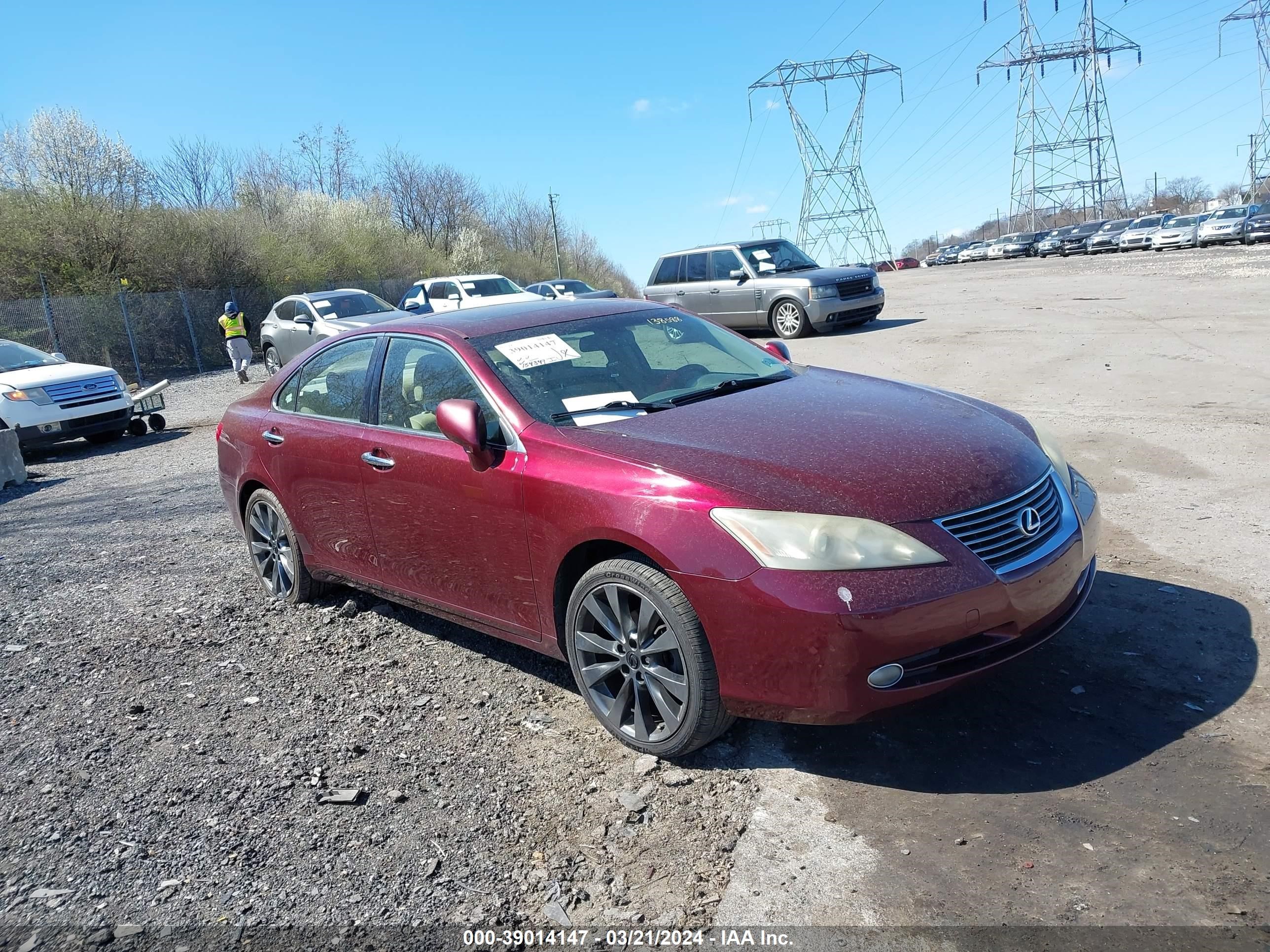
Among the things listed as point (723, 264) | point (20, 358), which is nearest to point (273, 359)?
point (20, 358)

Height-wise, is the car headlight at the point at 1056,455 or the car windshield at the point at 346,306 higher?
the car windshield at the point at 346,306

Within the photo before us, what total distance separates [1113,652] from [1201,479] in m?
3.04

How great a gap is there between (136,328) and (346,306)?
386 inches

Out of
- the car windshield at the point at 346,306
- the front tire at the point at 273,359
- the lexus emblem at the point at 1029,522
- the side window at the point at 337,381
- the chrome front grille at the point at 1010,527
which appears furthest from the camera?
the front tire at the point at 273,359

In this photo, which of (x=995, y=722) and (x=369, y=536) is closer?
(x=995, y=722)

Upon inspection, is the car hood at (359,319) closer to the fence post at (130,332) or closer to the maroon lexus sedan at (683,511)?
the fence post at (130,332)

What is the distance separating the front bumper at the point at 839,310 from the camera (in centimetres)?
1686

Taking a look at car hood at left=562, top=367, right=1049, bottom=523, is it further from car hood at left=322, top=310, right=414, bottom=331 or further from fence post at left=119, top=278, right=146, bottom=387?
fence post at left=119, top=278, right=146, bottom=387

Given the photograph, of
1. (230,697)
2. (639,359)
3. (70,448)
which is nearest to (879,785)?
(639,359)

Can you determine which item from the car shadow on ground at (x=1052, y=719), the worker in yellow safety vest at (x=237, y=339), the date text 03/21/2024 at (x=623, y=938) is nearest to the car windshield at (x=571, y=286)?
the worker in yellow safety vest at (x=237, y=339)

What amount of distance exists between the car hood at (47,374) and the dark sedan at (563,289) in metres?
14.2

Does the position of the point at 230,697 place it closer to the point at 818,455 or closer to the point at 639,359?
the point at 639,359

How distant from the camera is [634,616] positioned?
3.49 m

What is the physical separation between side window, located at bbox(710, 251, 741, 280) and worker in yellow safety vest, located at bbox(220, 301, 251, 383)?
9.80 meters
